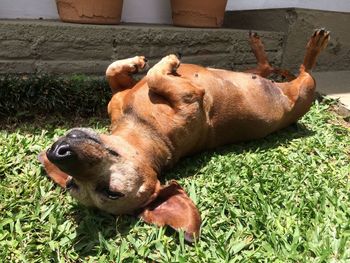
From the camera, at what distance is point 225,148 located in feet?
12.7

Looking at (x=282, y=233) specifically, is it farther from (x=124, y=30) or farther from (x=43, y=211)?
(x=124, y=30)

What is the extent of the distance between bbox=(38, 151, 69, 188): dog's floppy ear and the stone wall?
215 centimetres

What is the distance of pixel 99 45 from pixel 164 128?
2.36 meters

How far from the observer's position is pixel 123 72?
3.62 metres

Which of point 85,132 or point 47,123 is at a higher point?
point 85,132

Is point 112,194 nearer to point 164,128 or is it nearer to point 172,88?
point 164,128

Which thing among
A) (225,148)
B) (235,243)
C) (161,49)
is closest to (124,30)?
(161,49)

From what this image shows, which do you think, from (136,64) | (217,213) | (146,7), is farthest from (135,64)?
(146,7)

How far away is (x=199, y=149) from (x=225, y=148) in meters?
0.31

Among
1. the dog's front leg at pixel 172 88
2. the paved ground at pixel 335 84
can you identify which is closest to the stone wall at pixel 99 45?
the paved ground at pixel 335 84

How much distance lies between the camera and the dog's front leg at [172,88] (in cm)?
326

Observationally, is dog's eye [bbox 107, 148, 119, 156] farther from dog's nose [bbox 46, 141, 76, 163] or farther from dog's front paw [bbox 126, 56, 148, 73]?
dog's front paw [bbox 126, 56, 148, 73]

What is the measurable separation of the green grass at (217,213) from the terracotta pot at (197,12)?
8.20 ft

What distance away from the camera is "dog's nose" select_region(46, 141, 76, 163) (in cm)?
239
